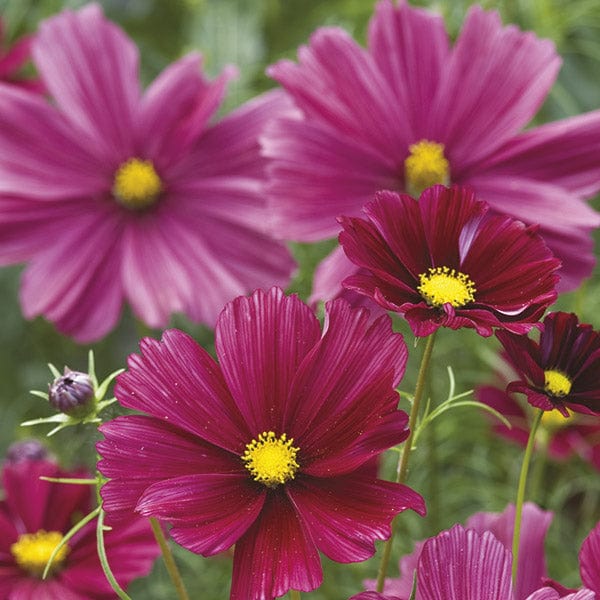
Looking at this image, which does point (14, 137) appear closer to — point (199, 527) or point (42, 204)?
point (42, 204)

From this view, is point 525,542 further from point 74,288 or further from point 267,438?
point 74,288

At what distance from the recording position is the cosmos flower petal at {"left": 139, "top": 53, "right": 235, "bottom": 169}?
53 cm

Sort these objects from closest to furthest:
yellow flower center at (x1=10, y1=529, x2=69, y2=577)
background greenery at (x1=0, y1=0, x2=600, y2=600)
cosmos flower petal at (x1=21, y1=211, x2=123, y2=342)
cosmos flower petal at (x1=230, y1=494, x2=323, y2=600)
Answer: cosmos flower petal at (x1=230, y1=494, x2=323, y2=600) < yellow flower center at (x1=10, y1=529, x2=69, y2=577) < cosmos flower petal at (x1=21, y1=211, x2=123, y2=342) < background greenery at (x1=0, y1=0, x2=600, y2=600)

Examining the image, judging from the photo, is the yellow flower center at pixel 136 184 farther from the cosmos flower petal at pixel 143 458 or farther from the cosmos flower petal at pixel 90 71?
the cosmos flower petal at pixel 143 458

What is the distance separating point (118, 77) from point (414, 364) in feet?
0.92

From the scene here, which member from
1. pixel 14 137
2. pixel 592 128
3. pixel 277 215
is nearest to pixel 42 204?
pixel 14 137

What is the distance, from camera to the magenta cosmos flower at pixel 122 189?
502 millimetres

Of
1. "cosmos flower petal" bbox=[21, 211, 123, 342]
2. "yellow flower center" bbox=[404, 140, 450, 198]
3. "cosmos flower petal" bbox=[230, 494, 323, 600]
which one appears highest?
"yellow flower center" bbox=[404, 140, 450, 198]

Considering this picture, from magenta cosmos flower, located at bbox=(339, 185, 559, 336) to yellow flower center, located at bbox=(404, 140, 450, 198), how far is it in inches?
5.6

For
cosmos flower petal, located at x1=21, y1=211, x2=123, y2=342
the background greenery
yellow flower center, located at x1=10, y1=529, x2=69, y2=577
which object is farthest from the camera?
the background greenery

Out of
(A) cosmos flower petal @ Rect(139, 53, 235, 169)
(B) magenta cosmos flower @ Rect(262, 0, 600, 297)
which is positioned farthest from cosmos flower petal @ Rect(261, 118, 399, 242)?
(A) cosmos flower petal @ Rect(139, 53, 235, 169)

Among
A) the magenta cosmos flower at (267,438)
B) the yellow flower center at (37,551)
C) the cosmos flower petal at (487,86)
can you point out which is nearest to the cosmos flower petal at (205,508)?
the magenta cosmos flower at (267,438)

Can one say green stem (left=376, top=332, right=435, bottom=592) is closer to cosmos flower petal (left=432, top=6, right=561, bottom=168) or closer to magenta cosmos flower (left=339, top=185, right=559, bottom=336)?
magenta cosmos flower (left=339, top=185, right=559, bottom=336)

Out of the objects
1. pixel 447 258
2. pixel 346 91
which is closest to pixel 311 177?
pixel 346 91
